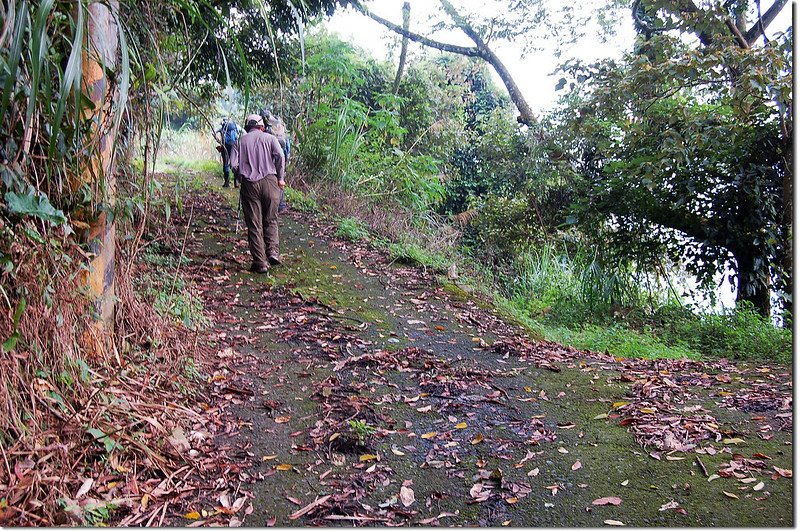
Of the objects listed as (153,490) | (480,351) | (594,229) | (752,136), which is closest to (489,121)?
(594,229)

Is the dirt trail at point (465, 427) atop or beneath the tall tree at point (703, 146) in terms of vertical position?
beneath

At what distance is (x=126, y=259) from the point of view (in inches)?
158

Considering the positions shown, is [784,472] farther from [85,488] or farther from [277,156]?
[277,156]

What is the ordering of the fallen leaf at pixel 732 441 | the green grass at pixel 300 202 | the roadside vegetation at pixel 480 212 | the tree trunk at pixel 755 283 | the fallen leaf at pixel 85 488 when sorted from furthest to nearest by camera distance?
the green grass at pixel 300 202 < the tree trunk at pixel 755 283 < the roadside vegetation at pixel 480 212 < the fallen leaf at pixel 732 441 < the fallen leaf at pixel 85 488

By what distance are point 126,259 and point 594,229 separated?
24.7ft

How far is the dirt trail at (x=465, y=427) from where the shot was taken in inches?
105

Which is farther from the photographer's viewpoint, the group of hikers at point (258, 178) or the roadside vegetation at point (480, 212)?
the roadside vegetation at point (480, 212)

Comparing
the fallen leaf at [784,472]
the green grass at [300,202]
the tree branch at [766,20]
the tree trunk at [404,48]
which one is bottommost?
the fallen leaf at [784,472]

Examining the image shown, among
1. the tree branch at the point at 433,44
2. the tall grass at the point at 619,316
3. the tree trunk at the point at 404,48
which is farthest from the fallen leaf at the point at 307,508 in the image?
the tree branch at the point at 433,44

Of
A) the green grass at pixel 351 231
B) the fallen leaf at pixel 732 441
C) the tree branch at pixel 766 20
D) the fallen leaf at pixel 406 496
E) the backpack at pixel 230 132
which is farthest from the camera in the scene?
the backpack at pixel 230 132

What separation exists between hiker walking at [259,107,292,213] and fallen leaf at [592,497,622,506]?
17.5 ft

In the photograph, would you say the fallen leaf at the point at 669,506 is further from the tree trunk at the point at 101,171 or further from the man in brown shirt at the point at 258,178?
the man in brown shirt at the point at 258,178

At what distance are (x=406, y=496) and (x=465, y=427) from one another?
813mm

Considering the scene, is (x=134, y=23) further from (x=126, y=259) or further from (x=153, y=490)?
(x=153, y=490)
